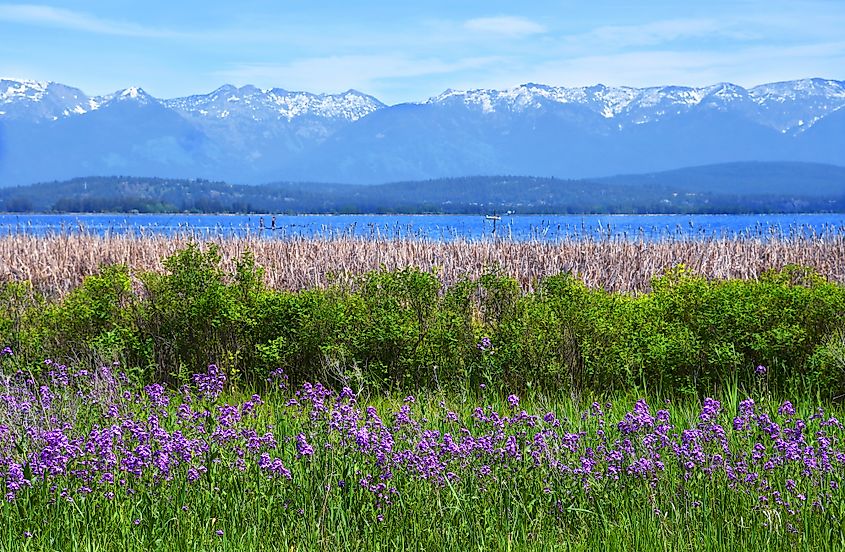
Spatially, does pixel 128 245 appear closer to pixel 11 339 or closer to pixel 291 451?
pixel 11 339

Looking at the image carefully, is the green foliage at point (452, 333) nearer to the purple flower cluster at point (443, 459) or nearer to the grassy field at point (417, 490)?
the purple flower cluster at point (443, 459)

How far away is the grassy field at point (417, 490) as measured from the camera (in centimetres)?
531

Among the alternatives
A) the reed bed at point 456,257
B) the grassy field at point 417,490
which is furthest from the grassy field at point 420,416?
the reed bed at point 456,257

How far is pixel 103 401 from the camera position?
772 centimetres

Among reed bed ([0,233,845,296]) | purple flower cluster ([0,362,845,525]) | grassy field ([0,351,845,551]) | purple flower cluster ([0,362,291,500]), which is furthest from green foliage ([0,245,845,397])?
reed bed ([0,233,845,296])

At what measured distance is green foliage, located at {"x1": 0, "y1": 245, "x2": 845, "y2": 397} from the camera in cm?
967

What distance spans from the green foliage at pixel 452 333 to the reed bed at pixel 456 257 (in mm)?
6836

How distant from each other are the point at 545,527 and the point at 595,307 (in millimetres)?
4892

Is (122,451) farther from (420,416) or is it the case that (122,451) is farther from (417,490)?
(420,416)

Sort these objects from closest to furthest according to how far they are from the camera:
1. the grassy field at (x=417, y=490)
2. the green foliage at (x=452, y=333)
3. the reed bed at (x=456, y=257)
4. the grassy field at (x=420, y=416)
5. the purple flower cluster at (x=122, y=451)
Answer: the grassy field at (x=417, y=490) → the grassy field at (x=420, y=416) → the purple flower cluster at (x=122, y=451) → the green foliage at (x=452, y=333) → the reed bed at (x=456, y=257)

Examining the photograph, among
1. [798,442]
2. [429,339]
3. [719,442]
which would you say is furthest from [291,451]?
[429,339]

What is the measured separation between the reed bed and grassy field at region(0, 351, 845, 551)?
38.3ft

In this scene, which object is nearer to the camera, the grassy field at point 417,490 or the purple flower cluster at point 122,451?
the grassy field at point 417,490

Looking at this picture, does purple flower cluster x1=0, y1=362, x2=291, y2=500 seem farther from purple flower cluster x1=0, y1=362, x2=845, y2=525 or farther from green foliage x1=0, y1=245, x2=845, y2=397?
green foliage x1=0, y1=245, x2=845, y2=397
